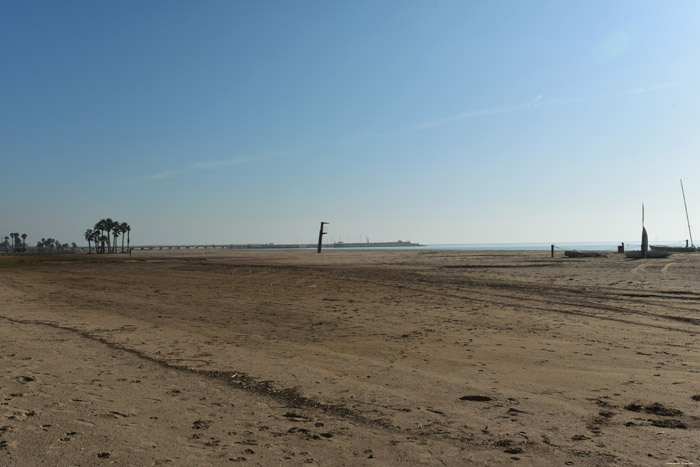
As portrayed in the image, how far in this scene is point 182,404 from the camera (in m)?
5.90

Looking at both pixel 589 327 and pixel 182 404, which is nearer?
pixel 182 404

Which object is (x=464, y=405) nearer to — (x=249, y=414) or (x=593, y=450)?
(x=593, y=450)

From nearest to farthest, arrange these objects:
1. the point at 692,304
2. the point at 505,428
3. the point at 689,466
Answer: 1. the point at 689,466
2. the point at 505,428
3. the point at 692,304

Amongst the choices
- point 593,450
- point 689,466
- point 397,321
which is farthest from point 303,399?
point 397,321

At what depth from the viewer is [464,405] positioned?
5.86 metres

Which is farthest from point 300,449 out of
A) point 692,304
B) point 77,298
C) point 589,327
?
point 77,298

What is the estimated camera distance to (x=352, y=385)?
6730 millimetres

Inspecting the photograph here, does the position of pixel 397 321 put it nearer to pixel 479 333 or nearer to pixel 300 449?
pixel 479 333

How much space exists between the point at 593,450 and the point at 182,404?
4.51m

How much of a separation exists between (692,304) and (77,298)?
1973 centimetres

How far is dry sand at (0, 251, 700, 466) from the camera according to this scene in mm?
4617

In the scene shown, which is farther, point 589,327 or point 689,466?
point 589,327

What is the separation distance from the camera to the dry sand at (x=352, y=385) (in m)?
4.62

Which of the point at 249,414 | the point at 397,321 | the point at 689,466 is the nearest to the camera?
the point at 689,466
